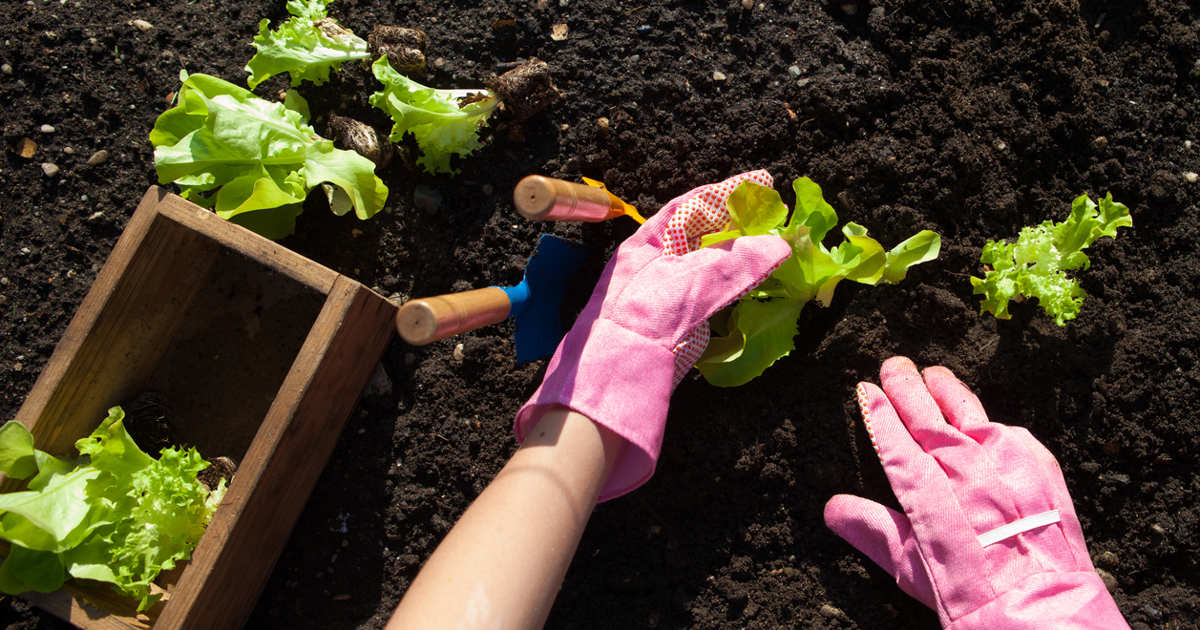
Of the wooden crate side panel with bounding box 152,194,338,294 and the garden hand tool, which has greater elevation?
the garden hand tool

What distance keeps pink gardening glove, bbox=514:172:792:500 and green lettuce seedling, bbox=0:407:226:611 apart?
70 centimetres

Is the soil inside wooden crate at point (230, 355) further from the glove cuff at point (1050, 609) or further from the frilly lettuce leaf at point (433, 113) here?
the glove cuff at point (1050, 609)

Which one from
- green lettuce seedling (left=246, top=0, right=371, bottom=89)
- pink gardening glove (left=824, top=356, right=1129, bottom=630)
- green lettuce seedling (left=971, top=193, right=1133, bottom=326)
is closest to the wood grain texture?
green lettuce seedling (left=246, top=0, right=371, bottom=89)

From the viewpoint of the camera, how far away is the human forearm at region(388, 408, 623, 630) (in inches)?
43.7

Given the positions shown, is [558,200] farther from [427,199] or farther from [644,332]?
[427,199]

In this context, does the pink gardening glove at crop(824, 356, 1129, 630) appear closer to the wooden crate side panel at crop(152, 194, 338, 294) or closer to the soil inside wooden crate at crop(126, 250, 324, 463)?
the wooden crate side panel at crop(152, 194, 338, 294)

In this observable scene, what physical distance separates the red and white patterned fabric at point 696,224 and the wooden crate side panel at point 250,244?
679 mm

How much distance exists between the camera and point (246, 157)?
1.55 metres

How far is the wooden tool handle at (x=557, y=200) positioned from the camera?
43.8 inches

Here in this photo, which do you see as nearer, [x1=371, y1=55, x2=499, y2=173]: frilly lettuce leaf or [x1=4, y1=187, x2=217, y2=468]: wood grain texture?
[x1=4, y1=187, x2=217, y2=468]: wood grain texture

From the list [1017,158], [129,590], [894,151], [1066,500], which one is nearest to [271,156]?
[129,590]

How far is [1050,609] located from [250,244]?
67.0 inches

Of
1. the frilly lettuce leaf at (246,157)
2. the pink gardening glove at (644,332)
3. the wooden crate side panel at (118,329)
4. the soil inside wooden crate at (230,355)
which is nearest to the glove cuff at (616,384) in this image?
the pink gardening glove at (644,332)

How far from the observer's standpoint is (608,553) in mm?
1617
